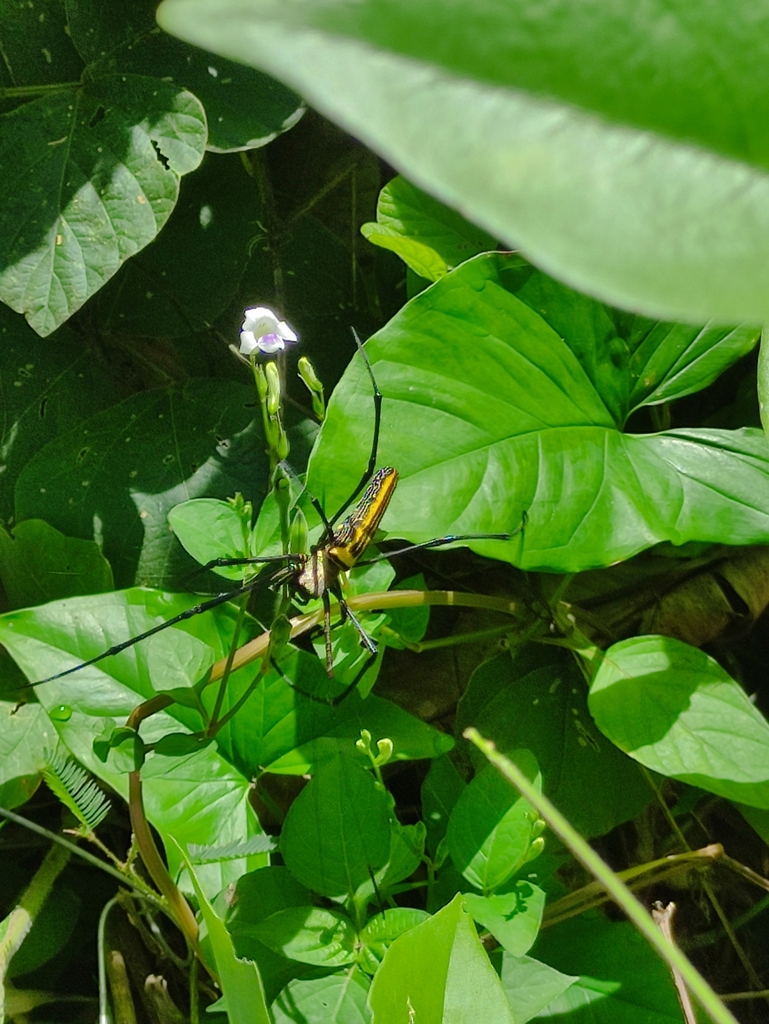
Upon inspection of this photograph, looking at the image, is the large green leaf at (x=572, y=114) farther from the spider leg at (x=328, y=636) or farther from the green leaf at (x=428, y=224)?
the green leaf at (x=428, y=224)

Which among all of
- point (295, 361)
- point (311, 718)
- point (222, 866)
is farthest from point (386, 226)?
point (222, 866)

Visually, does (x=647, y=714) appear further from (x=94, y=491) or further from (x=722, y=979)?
(x=94, y=491)

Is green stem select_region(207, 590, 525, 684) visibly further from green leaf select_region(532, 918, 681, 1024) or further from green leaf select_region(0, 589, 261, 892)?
green leaf select_region(532, 918, 681, 1024)

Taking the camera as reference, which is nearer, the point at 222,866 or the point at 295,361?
the point at 222,866

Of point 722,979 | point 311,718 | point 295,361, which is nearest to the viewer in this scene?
point 311,718

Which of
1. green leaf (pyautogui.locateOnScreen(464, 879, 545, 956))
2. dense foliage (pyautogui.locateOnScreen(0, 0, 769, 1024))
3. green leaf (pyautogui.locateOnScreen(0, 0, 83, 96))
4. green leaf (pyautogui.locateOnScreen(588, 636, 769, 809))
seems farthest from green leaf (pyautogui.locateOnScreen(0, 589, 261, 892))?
green leaf (pyautogui.locateOnScreen(0, 0, 83, 96))

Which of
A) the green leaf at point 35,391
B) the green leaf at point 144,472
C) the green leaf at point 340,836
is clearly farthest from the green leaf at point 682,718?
the green leaf at point 35,391

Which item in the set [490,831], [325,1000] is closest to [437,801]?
[490,831]
